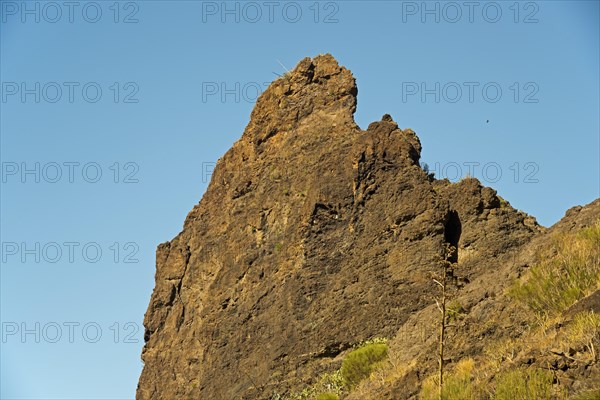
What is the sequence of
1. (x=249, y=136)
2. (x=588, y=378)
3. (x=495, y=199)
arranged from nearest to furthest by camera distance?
1. (x=588, y=378)
2. (x=495, y=199)
3. (x=249, y=136)

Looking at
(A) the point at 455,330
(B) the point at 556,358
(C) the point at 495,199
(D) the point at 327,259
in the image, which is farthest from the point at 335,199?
(B) the point at 556,358

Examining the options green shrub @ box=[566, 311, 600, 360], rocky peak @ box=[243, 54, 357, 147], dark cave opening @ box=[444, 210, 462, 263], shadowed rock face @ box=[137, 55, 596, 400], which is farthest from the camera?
rocky peak @ box=[243, 54, 357, 147]

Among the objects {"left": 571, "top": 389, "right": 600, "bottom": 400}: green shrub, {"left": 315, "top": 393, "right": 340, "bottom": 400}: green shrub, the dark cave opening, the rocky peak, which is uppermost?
the rocky peak

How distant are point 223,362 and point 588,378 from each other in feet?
111

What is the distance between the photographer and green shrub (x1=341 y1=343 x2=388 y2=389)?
53312 millimetres

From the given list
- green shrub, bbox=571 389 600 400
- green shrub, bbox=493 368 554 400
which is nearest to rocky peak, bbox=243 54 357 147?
green shrub, bbox=493 368 554 400

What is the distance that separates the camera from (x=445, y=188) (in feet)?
208

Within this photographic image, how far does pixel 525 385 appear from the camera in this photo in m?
34.7

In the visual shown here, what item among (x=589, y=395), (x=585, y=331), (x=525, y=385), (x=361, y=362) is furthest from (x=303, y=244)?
(x=589, y=395)

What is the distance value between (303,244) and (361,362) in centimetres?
1132

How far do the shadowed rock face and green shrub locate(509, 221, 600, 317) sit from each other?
7.87 metres

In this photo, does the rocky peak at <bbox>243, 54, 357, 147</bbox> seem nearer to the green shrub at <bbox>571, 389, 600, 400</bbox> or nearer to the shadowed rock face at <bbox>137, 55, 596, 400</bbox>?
the shadowed rock face at <bbox>137, 55, 596, 400</bbox>

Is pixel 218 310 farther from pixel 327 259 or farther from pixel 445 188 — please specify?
pixel 445 188

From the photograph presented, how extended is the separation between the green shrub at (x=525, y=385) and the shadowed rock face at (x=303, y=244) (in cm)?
1865
